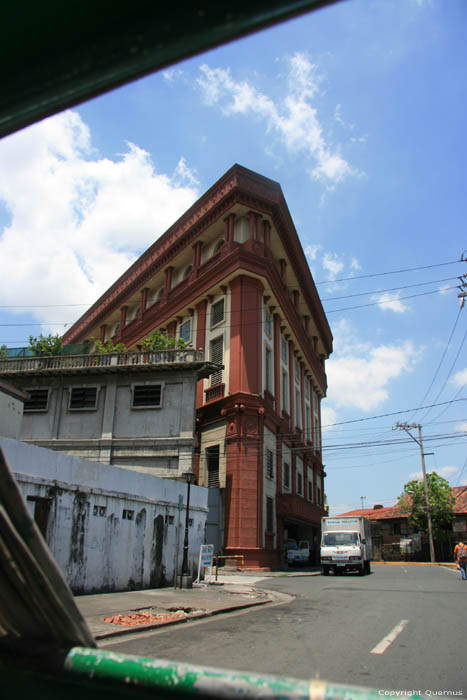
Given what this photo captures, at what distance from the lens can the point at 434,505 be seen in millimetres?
52750

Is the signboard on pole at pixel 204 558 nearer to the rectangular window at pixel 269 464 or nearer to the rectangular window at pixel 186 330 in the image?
the rectangular window at pixel 269 464

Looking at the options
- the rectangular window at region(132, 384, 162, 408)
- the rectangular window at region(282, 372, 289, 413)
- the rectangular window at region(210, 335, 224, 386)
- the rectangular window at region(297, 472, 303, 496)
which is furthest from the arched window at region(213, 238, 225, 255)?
the rectangular window at region(297, 472, 303, 496)

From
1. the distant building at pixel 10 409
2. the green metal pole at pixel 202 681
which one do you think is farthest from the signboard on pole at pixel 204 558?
the green metal pole at pixel 202 681

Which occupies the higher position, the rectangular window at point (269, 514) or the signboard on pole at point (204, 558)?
the rectangular window at point (269, 514)

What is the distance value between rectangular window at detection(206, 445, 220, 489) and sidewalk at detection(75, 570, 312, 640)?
1091cm

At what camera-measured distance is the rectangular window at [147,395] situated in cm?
2709

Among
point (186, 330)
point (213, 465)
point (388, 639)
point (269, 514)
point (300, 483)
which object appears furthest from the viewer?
point (300, 483)

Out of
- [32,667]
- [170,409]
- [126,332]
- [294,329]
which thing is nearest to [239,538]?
[170,409]

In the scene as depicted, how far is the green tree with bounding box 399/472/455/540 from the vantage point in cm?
5300

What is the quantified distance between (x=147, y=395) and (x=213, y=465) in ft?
19.0

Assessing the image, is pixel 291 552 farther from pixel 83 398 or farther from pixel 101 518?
pixel 101 518

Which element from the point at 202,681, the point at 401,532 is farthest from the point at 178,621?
the point at 401,532

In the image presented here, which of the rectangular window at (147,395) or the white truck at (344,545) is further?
the rectangular window at (147,395)

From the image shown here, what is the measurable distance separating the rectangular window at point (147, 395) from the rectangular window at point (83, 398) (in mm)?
2461
